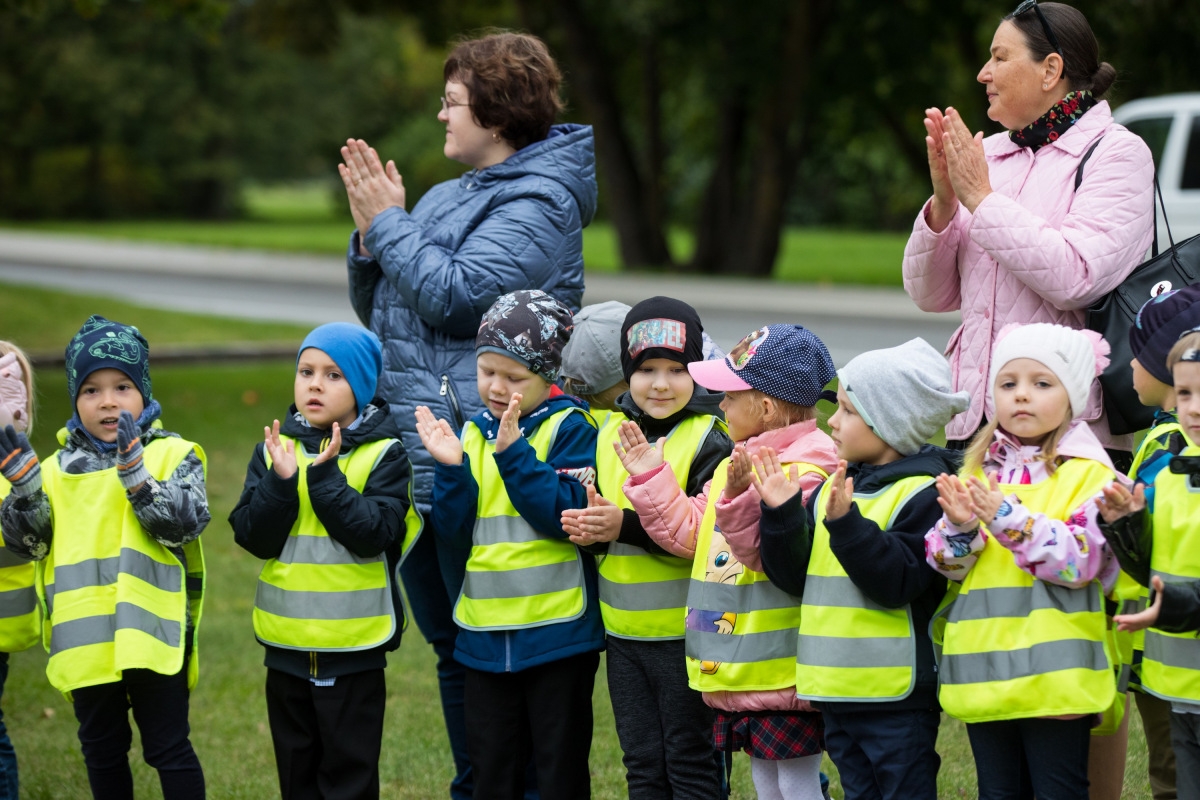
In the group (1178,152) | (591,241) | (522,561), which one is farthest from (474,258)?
(591,241)

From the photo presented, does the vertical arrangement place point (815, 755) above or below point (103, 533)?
below

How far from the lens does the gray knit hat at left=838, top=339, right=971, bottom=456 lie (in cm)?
312

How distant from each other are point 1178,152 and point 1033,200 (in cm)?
978

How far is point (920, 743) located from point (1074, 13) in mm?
1927

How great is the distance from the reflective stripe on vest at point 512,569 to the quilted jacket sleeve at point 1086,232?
1291mm

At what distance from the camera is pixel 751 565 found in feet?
10.7

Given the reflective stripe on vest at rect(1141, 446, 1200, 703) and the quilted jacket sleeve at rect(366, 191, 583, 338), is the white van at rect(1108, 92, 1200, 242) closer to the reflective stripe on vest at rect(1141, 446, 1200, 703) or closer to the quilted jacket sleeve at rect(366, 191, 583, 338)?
the quilted jacket sleeve at rect(366, 191, 583, 338)

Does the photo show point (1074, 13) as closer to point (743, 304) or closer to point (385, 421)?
point (385, 421)

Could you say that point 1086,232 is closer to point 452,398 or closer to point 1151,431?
point 1151,431

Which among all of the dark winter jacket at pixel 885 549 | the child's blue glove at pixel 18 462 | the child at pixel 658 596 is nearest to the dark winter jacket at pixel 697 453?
the child at pixel 658 596

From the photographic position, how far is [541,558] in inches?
141

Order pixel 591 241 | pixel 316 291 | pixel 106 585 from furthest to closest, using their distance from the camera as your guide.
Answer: pixel 591 241
pixel 316 291
pixel 106 585

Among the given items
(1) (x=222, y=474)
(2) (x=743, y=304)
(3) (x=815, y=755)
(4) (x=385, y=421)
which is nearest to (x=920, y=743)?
(3) (x=815, y=755)

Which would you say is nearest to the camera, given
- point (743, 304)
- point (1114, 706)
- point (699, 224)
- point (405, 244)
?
point (1114, 706)
